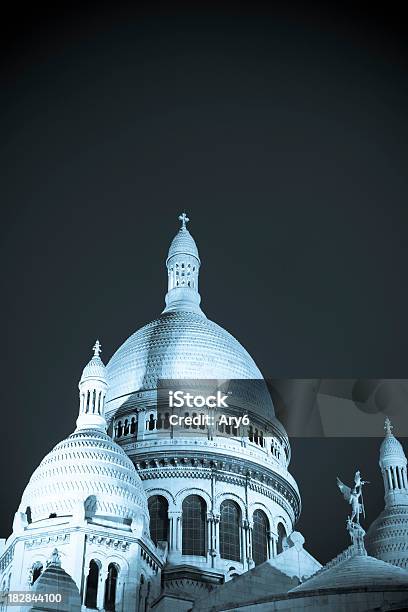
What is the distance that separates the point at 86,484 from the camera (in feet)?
145

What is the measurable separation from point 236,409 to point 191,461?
16.2ft

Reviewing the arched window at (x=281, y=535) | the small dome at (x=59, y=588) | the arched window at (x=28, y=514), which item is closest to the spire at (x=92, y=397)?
the arched window at (x=28, y=514)

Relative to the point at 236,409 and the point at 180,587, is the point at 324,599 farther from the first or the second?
the point at 236,409

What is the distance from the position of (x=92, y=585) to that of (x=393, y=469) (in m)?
25.4

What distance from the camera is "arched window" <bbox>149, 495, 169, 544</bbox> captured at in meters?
53.1

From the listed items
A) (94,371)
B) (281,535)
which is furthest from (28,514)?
(281,535)

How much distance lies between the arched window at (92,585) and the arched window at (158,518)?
1115 centimetres

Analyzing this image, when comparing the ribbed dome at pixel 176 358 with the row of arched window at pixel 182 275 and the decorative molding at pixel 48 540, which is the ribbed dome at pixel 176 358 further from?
the decorative molding at pixel 48 540

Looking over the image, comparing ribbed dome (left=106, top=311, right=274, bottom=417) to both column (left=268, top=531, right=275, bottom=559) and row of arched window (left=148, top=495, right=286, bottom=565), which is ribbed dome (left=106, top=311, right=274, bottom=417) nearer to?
row of arched window (left=148, top=495, right=286, bottom=565)

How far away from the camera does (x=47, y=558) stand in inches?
1638

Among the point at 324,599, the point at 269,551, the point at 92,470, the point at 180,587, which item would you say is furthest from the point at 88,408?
the point at 324,599

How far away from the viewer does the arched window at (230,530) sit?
5362 cm

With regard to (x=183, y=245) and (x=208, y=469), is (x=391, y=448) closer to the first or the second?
(x=208, y=469)

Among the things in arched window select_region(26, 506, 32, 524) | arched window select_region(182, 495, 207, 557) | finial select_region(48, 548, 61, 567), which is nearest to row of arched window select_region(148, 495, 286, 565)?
arched window select_region(182, 495, 207, 557)
